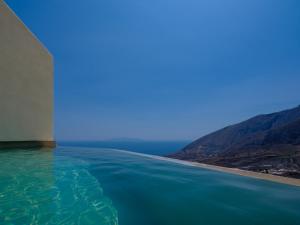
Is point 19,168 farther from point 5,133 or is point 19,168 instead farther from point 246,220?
point 246,220

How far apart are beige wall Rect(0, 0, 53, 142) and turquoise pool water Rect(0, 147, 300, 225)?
152 inches

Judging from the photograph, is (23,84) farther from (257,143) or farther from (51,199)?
(257,143)

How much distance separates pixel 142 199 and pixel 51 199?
4.37 feet

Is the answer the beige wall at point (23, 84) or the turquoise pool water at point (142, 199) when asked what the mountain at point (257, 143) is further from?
the beige wall at point (23, 84)

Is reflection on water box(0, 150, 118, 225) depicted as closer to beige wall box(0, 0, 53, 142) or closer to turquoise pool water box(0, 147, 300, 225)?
turquoise pool water box(0, 147, 300, 225)

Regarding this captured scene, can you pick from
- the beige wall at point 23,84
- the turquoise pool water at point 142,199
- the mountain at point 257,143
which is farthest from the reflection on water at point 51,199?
the mountain at point 257,143

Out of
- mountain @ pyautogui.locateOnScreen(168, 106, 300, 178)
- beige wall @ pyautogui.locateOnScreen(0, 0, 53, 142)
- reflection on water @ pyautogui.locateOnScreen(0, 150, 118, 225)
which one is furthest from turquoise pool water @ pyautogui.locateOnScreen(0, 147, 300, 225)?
mountain @ pyautogui.locateOnScreen(168, 106, 300, 178)

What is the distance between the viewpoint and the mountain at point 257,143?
30.7ft

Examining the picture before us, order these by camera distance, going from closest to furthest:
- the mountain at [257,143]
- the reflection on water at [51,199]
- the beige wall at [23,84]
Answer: the reflection on water at [51,199] → the beige wall at [23,84] → the mountain at [257,143]

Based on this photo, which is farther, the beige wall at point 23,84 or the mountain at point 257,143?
the mountain at point 257,143

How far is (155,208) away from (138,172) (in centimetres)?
227

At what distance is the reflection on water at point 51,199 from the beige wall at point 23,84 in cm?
386

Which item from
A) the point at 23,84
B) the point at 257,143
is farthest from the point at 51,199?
the point at 257,143

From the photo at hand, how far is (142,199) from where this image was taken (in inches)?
122
